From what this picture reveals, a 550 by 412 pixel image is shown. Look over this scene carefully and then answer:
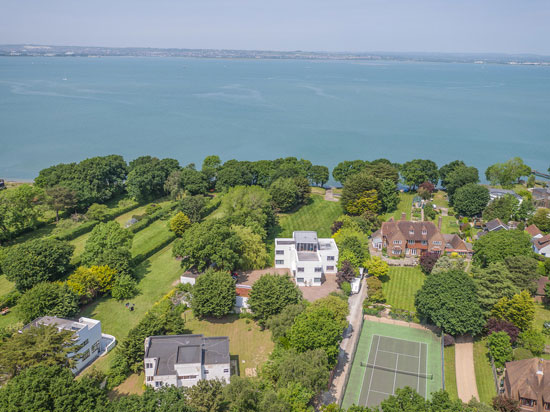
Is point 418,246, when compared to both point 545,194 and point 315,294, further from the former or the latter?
point 545,194

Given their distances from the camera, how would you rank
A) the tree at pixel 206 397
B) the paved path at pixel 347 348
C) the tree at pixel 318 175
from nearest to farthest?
the tree at pixel 206 397 < the paved path at pixel 347 348 < the tree at pixel 318 175

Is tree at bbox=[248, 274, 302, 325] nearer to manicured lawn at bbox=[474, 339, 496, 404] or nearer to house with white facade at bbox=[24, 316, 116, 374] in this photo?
house with white facade at bbox=[24, 316, 116, 374]

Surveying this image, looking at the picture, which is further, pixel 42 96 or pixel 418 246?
pixel 42 96

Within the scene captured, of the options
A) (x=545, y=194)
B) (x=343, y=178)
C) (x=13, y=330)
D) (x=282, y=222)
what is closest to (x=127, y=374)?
(x=13, y=330)

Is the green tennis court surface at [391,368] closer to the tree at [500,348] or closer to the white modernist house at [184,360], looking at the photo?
the tree at [500,348]

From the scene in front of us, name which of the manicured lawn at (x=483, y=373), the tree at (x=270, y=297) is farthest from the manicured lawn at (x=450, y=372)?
the tree at (x=270, y=297)

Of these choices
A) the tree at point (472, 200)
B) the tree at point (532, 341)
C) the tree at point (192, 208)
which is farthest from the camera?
the tree at point (472, 200)
